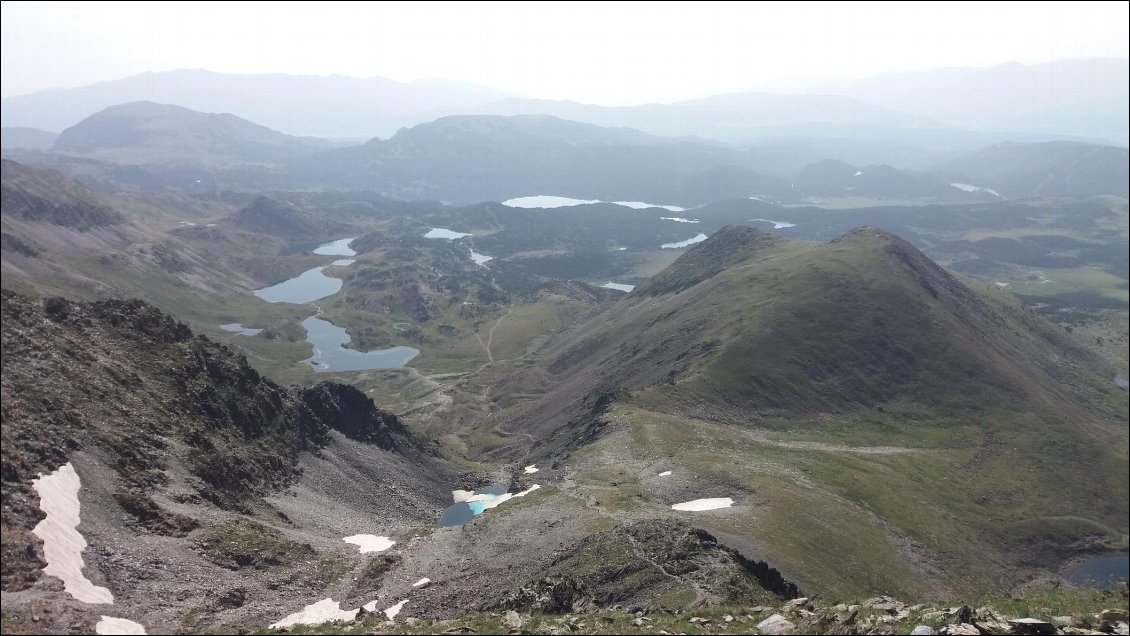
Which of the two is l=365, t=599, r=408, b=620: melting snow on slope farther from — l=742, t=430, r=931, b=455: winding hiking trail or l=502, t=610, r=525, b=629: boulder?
l=742, t=430, r=931, b=455: winding hiking trail

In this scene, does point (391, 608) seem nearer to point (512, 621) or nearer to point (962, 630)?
point (512, 621)

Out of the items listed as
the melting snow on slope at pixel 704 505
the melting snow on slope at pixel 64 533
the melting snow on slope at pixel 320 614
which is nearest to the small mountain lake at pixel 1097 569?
the melting snow on slope at pixel 704 505

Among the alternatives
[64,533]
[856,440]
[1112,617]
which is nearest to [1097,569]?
[856,440]

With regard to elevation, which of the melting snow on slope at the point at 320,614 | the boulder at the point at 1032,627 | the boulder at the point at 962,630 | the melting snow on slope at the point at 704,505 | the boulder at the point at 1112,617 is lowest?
the melting snow on slope at the point at 704,505

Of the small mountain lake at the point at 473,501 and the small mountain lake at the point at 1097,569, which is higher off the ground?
the small mountain lake at the point at 473,501

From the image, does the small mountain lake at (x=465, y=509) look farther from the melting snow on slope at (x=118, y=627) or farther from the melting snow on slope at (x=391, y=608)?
the melting snow on slope at (x=118, y=627)
